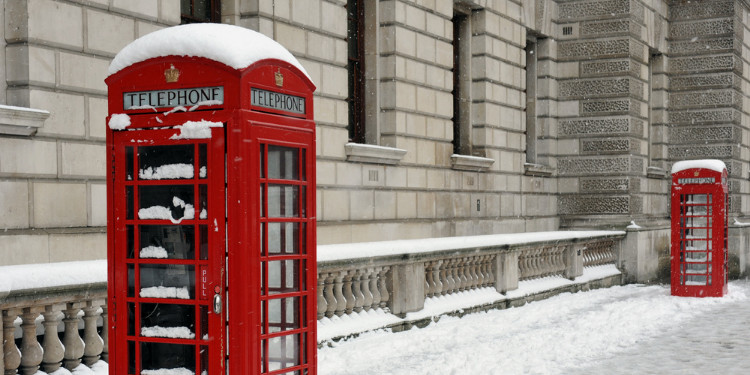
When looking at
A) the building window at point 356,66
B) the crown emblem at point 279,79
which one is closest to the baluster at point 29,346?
Answer: the crown emblem at point 279,79

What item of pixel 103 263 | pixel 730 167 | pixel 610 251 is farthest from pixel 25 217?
pixel 730 167

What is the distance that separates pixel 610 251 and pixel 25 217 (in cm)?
1297

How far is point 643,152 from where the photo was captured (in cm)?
1911

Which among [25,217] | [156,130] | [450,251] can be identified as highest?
[156,130]

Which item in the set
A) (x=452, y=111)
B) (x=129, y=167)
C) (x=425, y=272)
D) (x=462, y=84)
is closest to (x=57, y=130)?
(x=129, y=167)

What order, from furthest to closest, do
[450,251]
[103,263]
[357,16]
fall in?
[357,16], [450,251], [103,263]

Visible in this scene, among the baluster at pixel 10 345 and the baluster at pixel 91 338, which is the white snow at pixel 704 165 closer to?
the baluster at pixel 91 338

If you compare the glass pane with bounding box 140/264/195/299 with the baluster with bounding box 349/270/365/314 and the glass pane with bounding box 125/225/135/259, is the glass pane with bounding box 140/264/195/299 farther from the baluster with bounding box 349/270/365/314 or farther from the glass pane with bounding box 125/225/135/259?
the baluster with bounding box 349/270/365/314

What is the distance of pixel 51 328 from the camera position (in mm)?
5531

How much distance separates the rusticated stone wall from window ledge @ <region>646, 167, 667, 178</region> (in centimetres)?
122

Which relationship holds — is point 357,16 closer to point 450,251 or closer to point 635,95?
point 450,251

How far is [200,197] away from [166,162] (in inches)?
11.0

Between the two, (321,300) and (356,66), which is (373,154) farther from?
(321,300)

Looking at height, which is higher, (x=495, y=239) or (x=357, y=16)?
(x=357, y=16)
